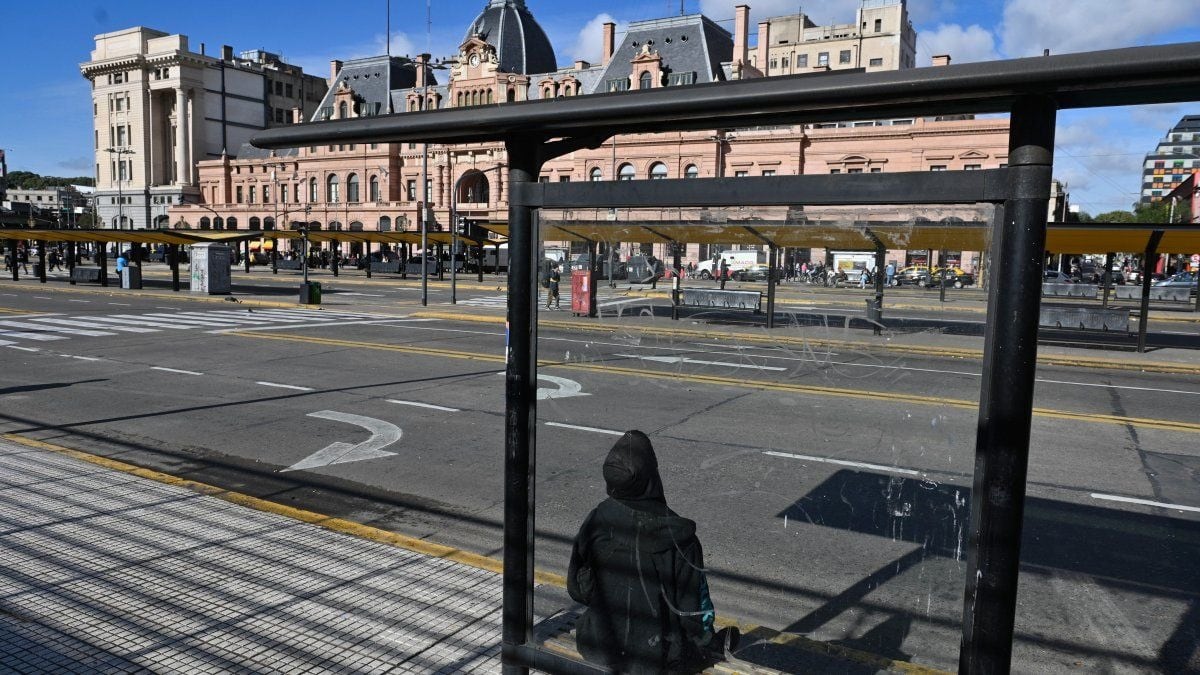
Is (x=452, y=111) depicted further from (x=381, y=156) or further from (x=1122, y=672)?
(x=381, y=156)

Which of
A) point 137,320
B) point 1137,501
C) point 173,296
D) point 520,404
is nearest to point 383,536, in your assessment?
point 520,404

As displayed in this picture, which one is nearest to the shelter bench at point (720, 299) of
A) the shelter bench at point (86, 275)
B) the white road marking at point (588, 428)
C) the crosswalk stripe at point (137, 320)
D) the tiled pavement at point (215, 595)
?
the tiled pavement at point (215, 595)

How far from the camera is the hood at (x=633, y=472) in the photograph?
2986mm

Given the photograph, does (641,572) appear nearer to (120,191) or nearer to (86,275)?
(86,275)

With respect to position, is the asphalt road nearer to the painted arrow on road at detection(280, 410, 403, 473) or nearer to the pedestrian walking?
the painted arrow on road at detection(280, 410, 403, 473)

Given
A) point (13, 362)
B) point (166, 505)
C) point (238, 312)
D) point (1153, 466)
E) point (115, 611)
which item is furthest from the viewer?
point (238, 312)

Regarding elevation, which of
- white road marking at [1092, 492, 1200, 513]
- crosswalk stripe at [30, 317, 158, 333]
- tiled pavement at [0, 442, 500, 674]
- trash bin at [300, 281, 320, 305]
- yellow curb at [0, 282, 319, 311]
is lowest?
tiled pavement at [0, 442, 500, 674]

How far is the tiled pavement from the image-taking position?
4137 mm

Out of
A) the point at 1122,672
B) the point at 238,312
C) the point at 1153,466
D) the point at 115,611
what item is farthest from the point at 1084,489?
the point at 238,312

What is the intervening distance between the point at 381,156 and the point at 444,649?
79850 millimetres

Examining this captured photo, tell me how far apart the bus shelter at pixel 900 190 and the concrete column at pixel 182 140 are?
351ft

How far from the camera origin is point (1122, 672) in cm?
421

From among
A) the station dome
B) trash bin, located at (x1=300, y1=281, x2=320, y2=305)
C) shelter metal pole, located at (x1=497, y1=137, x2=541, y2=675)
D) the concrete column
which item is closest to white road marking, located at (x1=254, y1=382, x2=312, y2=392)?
shelter metal pole, located at (x1=497, y1=137, x2=541, y2=675)

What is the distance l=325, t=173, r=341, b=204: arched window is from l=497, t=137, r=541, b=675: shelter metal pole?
85.0m
